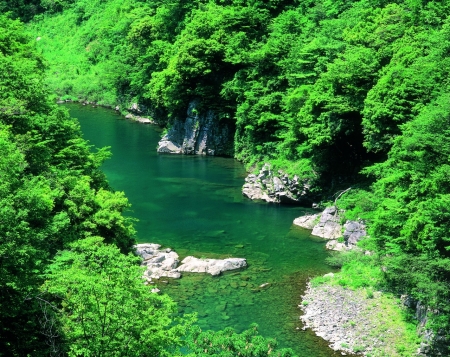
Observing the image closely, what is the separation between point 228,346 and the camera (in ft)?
50.2

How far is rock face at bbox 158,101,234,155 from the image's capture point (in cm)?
5406

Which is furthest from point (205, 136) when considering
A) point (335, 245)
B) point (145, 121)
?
point (335, 245)

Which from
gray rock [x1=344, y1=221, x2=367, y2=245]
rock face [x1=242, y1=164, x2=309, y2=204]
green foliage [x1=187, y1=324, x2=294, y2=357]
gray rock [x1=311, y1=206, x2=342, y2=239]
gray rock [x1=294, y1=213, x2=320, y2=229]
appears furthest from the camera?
rock face [x1=242, y1=164, x2=309, y2=204]

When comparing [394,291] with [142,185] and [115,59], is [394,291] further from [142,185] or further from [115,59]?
[115,59]

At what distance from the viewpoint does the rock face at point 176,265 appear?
99.0ft

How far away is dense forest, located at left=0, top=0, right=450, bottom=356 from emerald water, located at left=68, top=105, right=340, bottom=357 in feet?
10.4

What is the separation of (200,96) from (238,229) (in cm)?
2114

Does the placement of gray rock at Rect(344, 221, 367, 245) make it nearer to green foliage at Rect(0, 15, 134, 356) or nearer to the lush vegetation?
green foliage at Rect(0, 15, 134, 356)

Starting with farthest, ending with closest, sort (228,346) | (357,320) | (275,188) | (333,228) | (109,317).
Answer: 1. (275,188)
2. (333,228)
3. (357,320)
4. (228,346)
5. (109,317)

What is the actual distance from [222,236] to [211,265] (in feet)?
16.2

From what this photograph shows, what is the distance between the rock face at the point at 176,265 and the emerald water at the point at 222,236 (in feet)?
2.00

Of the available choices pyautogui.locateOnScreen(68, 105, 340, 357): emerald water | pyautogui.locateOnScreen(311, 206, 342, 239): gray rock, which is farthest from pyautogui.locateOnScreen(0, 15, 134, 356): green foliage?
pyautogui.locateOnScreen(311, 206, 342, 239): gray rock

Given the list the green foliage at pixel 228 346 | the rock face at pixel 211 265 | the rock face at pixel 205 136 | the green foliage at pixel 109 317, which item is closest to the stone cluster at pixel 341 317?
the rock face at pixel 211 265

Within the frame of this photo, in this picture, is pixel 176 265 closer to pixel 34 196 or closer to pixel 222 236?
pixel 222 236
